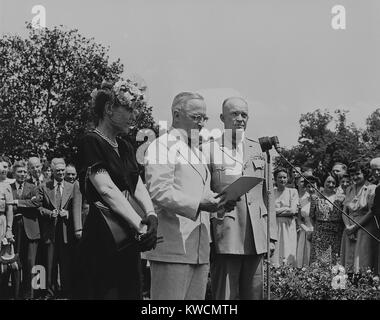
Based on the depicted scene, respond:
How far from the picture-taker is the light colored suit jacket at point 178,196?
4457 mm

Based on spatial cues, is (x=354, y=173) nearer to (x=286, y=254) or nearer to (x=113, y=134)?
(x=286, y=254)

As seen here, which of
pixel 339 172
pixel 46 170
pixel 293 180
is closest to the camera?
pixel 339 172

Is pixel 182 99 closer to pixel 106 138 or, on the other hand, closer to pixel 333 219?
pixel 106 138

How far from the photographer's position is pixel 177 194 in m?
4.46

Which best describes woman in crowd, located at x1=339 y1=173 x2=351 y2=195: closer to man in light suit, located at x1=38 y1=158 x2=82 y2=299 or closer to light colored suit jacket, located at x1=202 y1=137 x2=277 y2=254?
man in light suit, located at x1=38 y1=158 x2=82 y2=299

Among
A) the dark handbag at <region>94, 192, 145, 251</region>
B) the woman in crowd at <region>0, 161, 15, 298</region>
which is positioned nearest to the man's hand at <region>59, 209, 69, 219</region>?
the woman in crowd at <region>0, 161, 15, 298</region>

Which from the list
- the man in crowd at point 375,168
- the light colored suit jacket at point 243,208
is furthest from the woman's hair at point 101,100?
the man in crowd at point 375,168

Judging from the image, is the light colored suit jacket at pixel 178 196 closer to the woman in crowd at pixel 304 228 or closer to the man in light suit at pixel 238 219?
the man in light suit at pixel 238 219

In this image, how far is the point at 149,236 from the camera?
4082mm

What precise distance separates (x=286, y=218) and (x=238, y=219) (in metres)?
3.98

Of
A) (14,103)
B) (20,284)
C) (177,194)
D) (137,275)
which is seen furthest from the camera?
(14,103)

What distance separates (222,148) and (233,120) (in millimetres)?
216

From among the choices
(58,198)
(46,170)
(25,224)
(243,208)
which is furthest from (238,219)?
(46,170)

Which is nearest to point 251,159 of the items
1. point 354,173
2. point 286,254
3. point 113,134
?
point 113,134
